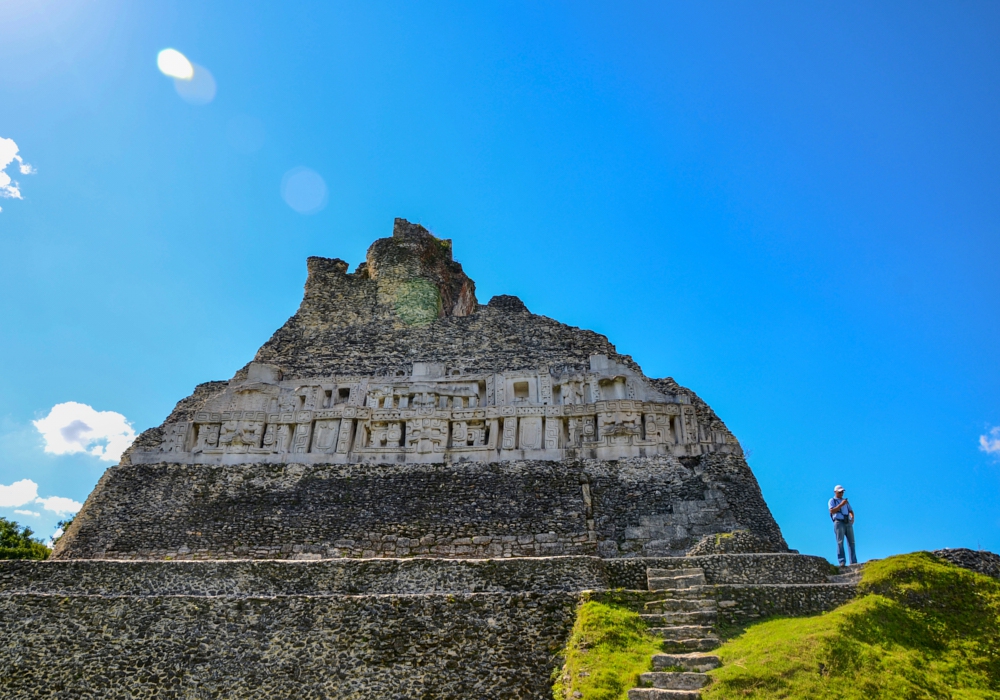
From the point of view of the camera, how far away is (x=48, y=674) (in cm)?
1123

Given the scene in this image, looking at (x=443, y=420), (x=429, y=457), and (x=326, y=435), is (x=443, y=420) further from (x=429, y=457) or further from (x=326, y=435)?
(x=326, y=435)

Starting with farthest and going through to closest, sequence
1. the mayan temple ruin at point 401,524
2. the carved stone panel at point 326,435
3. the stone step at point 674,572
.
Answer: the carved stone panel at point 326,435, the stone step at point 674,572, the mayan temple ruin at point 401,524

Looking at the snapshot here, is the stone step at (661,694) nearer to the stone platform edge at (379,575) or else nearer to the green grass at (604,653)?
the green grass at (604,653)

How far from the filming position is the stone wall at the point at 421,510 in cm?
1588

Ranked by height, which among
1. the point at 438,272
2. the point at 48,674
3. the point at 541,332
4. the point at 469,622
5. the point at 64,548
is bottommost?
the point at 48,674

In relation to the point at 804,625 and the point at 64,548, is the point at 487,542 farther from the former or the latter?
the point at 64,548

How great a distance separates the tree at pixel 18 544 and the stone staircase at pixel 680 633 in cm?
2276

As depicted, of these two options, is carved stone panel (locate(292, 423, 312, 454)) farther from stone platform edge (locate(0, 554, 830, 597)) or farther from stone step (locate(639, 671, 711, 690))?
stone step (locate(639, 671, 711, 690))

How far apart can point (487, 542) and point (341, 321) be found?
31.6ft

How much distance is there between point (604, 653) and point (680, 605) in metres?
1.63

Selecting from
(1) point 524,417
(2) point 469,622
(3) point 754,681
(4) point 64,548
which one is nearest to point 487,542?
(1) point 524,417

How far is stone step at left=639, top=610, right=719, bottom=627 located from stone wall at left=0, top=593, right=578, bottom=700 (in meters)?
1.09

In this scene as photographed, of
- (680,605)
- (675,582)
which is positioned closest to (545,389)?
(675,582)

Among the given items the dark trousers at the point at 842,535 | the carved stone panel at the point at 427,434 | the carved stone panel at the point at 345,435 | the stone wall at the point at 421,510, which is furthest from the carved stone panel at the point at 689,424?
the carved stone panel at the point at 345,435
